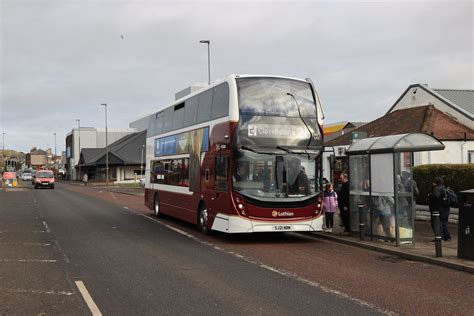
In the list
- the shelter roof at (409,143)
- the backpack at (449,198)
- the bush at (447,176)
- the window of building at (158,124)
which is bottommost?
the backpack at (449,198)

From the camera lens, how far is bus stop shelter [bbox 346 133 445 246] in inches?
444

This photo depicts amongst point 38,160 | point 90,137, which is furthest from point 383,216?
point 38,160

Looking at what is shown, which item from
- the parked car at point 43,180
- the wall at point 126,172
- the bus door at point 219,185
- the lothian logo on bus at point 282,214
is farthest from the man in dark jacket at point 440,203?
the wall at point 126,172

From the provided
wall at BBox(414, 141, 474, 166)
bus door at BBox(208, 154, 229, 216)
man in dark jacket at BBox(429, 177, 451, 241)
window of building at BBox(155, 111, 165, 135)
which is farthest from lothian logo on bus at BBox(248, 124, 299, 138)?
wall at BBox(414, 141, 474, 166)

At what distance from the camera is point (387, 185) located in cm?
1188

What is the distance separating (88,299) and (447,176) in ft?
43.6

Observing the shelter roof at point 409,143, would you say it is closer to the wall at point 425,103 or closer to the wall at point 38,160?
the wall at point 425,103

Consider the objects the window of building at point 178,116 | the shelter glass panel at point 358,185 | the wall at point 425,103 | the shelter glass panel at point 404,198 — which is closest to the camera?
the shelter glass panel at point 404,198

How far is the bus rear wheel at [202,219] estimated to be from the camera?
13.8 m

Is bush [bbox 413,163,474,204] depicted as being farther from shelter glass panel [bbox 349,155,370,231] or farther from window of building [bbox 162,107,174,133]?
window of building [bbox 162,107,174,133]

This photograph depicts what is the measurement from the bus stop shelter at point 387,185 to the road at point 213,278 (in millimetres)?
1003

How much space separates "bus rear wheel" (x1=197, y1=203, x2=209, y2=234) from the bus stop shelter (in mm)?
3958

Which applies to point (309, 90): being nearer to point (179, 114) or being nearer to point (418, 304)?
point (179, 114)

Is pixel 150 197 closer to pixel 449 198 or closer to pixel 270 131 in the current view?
pixel 270 131
